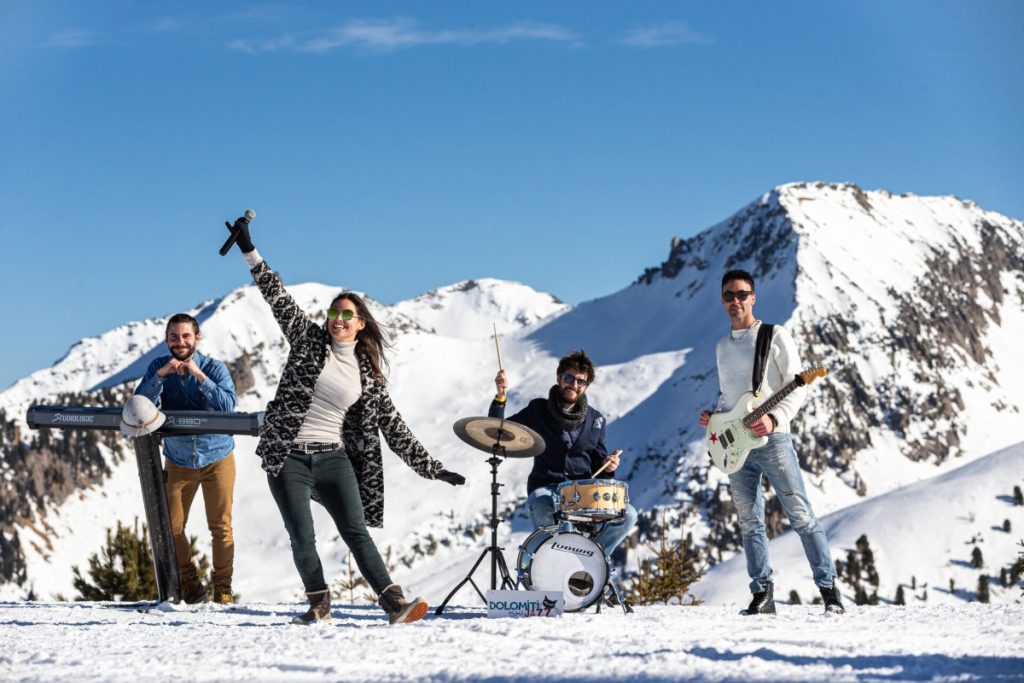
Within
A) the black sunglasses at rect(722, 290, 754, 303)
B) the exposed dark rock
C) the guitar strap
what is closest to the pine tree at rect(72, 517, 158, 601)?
the black sunglasses at rect(722, 290, 754, 303)

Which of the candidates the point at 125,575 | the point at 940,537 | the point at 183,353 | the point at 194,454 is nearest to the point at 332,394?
the point at 183,353

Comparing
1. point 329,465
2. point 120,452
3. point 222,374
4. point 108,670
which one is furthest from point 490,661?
point 120,452

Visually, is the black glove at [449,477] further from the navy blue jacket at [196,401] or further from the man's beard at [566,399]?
the navy blue jacket at [196,401]

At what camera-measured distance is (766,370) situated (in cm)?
879

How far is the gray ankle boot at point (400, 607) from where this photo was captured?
7879mm

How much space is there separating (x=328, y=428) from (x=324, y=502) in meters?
0.54

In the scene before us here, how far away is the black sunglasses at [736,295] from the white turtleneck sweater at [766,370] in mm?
226

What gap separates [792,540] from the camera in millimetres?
105250

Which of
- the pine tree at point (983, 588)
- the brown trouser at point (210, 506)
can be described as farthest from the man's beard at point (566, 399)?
the pine tree at point (983, 588)

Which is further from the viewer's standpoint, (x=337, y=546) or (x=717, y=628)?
(x=337, y=546)

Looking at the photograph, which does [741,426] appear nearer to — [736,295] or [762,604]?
[736,295]

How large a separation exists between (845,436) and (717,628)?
194732mm

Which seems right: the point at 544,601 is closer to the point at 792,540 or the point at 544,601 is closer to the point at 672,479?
the point at 792,540

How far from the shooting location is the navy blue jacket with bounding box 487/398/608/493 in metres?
9.84
